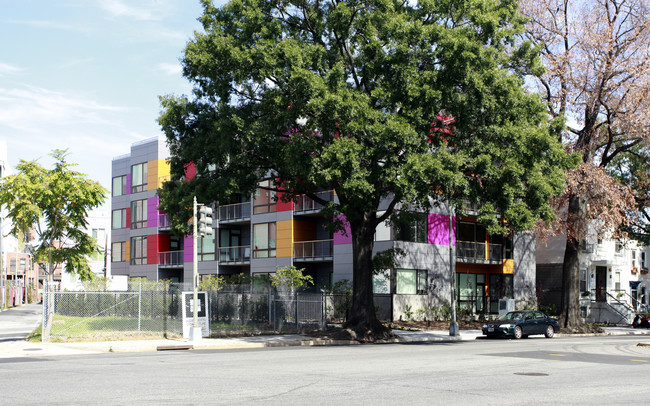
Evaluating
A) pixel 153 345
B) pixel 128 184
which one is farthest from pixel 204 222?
pixel 128 184

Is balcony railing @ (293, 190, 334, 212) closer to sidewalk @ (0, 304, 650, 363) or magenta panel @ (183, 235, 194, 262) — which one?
magenta panel @ (183, 235, 194, 262)

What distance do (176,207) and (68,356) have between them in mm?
9358

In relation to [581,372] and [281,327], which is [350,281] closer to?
[281,327]

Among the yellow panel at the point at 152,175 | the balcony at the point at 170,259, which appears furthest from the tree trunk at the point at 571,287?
the yellow panel at the point at 152,175

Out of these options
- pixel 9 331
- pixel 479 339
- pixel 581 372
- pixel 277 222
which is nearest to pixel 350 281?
pixel 277 222

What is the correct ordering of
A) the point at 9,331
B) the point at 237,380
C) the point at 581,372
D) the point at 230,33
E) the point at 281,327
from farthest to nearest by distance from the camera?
the point at 9,331 → the point at 281,327 → the point at 230,33 → the point at 581,372 → the point at 237,380

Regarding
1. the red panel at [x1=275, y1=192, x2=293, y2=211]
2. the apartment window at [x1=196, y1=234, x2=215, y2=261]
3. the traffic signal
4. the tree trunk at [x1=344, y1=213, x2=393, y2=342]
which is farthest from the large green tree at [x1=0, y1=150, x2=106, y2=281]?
the apartment window at [x1=196, y1=234, x2=215, y2=261]

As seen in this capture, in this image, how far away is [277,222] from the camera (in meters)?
46.0

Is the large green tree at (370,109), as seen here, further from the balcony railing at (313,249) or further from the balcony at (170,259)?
the balcony at (170,259)

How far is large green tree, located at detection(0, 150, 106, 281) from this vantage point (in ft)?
90.2

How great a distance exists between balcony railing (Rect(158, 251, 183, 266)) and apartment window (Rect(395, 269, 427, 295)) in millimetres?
21499

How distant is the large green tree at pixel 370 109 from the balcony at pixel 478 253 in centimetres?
1816

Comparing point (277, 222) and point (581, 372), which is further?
point (277, 222)

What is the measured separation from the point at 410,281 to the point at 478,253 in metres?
7.10
